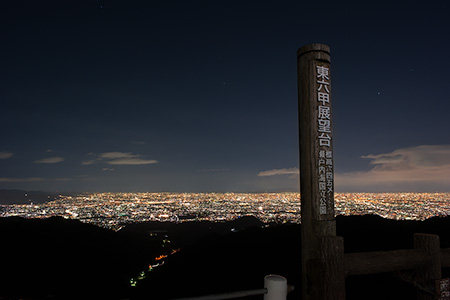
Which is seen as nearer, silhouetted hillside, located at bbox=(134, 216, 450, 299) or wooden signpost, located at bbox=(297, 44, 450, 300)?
wooden signpost, located at bbox=(297, 44, 450, 300)

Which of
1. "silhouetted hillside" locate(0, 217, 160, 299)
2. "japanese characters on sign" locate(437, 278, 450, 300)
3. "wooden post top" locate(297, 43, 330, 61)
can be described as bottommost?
"silhouetted hillside" locate(0, 217, 160, 299)

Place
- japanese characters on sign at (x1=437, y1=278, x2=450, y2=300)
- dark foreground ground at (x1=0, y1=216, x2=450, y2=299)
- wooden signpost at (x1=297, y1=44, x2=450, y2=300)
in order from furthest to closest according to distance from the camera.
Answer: dark foreground ground at (x1=0, y1=216, x2=450, y2=299), japanese characters on sign at (x1=437, y1=278, x2=450, y2=300), wooden signpost at (x1=297, y1=44, x2=450, y2=300)

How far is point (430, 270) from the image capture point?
9.10 ft

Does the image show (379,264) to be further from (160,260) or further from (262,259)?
(160,260)

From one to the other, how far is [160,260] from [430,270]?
155 feet

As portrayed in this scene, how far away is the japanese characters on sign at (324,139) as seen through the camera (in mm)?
2922

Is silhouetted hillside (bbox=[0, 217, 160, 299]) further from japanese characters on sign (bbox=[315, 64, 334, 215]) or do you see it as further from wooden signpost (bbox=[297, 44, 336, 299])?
japanese characters on sign (bbox=[315, 64, 334, 215])

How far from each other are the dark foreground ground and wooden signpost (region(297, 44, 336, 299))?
2108 centimetres

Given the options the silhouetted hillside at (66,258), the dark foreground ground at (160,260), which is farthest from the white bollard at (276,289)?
the silhouetted hillside at (66,258)

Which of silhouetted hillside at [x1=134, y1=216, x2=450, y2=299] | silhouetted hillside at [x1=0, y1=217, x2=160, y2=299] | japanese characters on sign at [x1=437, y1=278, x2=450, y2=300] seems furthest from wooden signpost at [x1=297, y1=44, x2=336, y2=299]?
silhouetted hillside at [x1=0, y1=217, x2=160, y2=299]

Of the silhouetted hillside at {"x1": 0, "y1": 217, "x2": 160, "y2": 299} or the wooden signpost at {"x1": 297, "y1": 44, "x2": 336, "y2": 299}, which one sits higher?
the wooden signpost at {"x1": 297, "y1": 44, "x2": 336, "y2": 299}

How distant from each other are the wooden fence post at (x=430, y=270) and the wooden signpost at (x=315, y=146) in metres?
0.93

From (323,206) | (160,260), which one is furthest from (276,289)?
(160,260)

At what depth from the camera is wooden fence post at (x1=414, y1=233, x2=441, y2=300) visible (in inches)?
109
